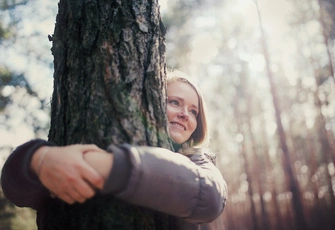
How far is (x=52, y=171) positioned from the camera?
3.86ft

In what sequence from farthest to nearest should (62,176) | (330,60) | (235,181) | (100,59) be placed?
(235,181), (330,60), (100,59), (62,176)

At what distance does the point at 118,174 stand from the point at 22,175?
46 cm

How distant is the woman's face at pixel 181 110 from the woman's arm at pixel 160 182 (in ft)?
2.79

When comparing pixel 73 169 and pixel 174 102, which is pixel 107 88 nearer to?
pixel 73 169

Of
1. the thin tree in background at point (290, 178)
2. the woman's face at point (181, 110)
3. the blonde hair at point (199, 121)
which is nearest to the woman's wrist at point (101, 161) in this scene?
the woman's face at point (181, 110)

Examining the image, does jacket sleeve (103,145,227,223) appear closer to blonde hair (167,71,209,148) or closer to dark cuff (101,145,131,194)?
dark cuff (101,145,131,194)

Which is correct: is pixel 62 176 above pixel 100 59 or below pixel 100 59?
below

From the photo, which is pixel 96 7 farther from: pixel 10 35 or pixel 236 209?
pixel 236 209

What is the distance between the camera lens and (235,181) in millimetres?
27391

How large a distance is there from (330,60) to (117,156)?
46.6ft

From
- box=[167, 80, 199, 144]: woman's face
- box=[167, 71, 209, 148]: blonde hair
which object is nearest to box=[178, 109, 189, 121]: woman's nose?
box=[167, 80, 199, 144]: woman's face

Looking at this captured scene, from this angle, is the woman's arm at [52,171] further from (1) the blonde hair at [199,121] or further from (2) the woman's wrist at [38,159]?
(1) the blonde hair at [199,121]

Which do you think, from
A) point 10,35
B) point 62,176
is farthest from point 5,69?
point 62,176

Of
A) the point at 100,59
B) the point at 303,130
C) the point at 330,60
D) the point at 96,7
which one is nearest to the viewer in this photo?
the point at 100,59
